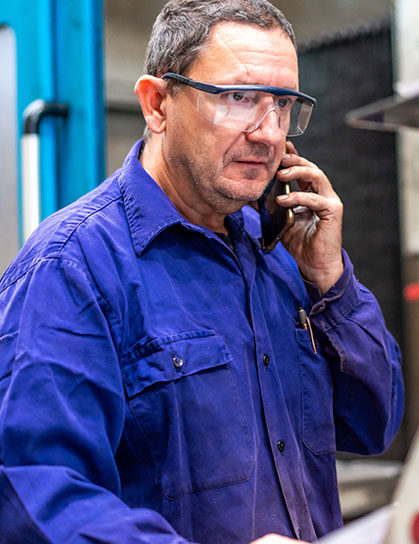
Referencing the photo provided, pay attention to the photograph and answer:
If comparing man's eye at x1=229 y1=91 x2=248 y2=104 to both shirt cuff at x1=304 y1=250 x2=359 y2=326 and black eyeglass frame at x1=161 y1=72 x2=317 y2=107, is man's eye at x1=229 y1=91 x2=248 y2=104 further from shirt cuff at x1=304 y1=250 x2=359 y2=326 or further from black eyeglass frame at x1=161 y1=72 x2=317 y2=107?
shirt cuff at x1=304 y1=250 x2=359 y2=326

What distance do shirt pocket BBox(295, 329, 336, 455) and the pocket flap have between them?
0.84 ft

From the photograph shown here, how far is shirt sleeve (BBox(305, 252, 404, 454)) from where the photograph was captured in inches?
62.5

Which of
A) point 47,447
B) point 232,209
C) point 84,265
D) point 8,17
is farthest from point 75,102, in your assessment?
point 47,447

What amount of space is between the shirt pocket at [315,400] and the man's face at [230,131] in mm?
340

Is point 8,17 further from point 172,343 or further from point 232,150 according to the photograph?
point 172,343

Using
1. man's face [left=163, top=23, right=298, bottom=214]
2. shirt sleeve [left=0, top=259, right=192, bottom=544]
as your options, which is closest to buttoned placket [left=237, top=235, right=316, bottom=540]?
man's face [left=163, top=23, right=298, bottom=214]

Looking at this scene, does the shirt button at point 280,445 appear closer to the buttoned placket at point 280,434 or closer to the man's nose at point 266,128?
the buttoned placket at point 280,434

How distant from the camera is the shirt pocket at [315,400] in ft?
5.06

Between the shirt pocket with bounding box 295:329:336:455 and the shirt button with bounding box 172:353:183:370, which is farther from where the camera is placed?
A: the shirt pocket with bounding box 295:329:336:455

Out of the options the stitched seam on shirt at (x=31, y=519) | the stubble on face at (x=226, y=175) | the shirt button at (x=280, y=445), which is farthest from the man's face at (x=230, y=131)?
the stitched seam on shirt at (x=31, y=519)

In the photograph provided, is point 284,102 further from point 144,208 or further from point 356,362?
point 356,362

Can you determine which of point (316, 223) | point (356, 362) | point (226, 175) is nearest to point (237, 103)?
point (226, 175)

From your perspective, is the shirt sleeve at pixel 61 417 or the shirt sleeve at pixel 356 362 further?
the shirt sleeve at pixel 356 362

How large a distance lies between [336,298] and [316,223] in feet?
0.59
